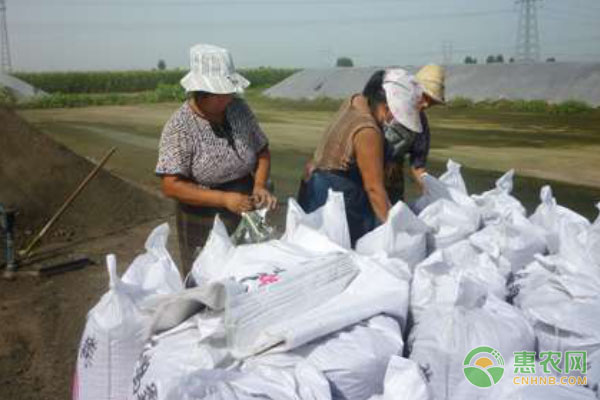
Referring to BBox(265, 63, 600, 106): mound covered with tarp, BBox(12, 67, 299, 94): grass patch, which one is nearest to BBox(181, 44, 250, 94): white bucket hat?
BBox(265, 63, 600, 106): mound covered with tarp

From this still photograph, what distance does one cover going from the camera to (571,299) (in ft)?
6.15

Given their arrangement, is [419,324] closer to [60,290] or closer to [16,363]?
[16,363]

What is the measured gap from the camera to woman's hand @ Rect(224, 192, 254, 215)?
7.41 ft

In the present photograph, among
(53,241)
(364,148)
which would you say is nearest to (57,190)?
(53,241)

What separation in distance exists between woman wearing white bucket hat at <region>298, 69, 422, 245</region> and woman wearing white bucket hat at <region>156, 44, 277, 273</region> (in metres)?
0.26

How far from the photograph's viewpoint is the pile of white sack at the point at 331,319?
4.56 ft

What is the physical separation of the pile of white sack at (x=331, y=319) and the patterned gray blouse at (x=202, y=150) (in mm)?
462

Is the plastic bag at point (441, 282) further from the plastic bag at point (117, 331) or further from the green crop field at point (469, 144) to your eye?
the green crop field at point (469, 144)

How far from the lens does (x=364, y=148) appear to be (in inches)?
86.8

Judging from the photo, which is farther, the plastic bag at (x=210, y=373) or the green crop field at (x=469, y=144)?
the green crop field at (x=469, y=144)

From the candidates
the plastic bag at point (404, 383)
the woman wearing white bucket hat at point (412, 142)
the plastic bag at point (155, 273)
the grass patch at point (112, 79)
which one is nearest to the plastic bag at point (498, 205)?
the woman wearing white bucket hat at point (412, 142)

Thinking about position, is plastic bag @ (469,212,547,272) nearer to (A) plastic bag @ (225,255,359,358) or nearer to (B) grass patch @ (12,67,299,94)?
(A) plastic bag @ (225,255,359,358)

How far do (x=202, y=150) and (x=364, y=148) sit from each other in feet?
2.08

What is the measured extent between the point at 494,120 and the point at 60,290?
12.9 m
